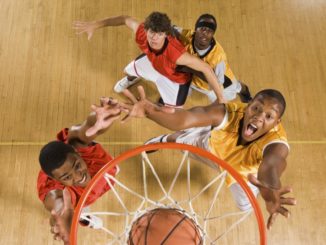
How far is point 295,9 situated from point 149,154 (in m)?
2.09

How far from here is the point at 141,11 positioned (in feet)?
12.6

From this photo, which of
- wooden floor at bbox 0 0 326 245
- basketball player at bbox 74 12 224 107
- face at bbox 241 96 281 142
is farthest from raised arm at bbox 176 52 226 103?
wooden floor at bbox 0 0 326 245

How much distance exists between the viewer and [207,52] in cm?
297

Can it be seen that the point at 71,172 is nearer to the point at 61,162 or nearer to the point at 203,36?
the point at 61,162

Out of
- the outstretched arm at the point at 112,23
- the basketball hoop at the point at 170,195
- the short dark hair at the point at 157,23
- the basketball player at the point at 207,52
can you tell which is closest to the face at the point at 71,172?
the basketball hoop at the point at 170,195

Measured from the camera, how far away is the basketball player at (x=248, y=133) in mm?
2189

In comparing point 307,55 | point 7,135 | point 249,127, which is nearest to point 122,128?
point 7,135

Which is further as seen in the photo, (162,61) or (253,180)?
(162,61)

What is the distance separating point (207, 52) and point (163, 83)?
424mm

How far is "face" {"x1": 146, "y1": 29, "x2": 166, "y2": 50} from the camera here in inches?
102

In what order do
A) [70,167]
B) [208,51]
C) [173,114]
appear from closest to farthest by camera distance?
[173,114], [70,167], [208,51]

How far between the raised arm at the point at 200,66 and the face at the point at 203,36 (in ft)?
0.69


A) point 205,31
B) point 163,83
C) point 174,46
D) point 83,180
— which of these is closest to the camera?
point 83,180

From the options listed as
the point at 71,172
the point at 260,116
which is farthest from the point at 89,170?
the point at 260,116
